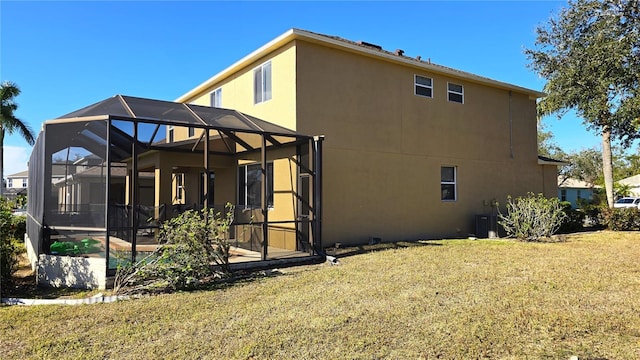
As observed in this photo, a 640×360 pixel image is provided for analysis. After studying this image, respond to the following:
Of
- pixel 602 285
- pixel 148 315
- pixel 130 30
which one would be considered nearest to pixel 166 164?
pixel 130 30

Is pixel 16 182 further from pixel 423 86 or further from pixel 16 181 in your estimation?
pixel 423 86

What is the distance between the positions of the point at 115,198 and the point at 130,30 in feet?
18.9

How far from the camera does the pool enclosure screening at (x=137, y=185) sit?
7625 mm

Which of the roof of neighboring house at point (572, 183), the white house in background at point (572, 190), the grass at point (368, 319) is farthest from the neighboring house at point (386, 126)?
the roof of neighboring house at point (572, 183)

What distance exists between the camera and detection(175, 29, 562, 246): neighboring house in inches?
459

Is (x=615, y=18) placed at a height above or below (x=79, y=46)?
above

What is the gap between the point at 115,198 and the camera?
8766 millimetres

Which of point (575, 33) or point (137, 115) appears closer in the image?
point (137, 115)

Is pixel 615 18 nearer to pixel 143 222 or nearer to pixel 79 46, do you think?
pixel 143 222

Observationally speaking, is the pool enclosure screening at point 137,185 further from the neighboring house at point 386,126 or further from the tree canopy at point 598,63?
the tree canopy at point 598,63

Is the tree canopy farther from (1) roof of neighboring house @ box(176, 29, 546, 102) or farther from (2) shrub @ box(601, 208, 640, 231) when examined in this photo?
(2) shrub @ box(601, 208, 640, 231)

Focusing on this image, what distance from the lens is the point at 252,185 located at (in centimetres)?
1272

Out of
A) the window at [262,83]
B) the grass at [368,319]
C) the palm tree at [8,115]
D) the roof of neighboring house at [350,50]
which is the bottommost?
the grass at [368,319]

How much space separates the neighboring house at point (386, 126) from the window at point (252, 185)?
0.43 meters
